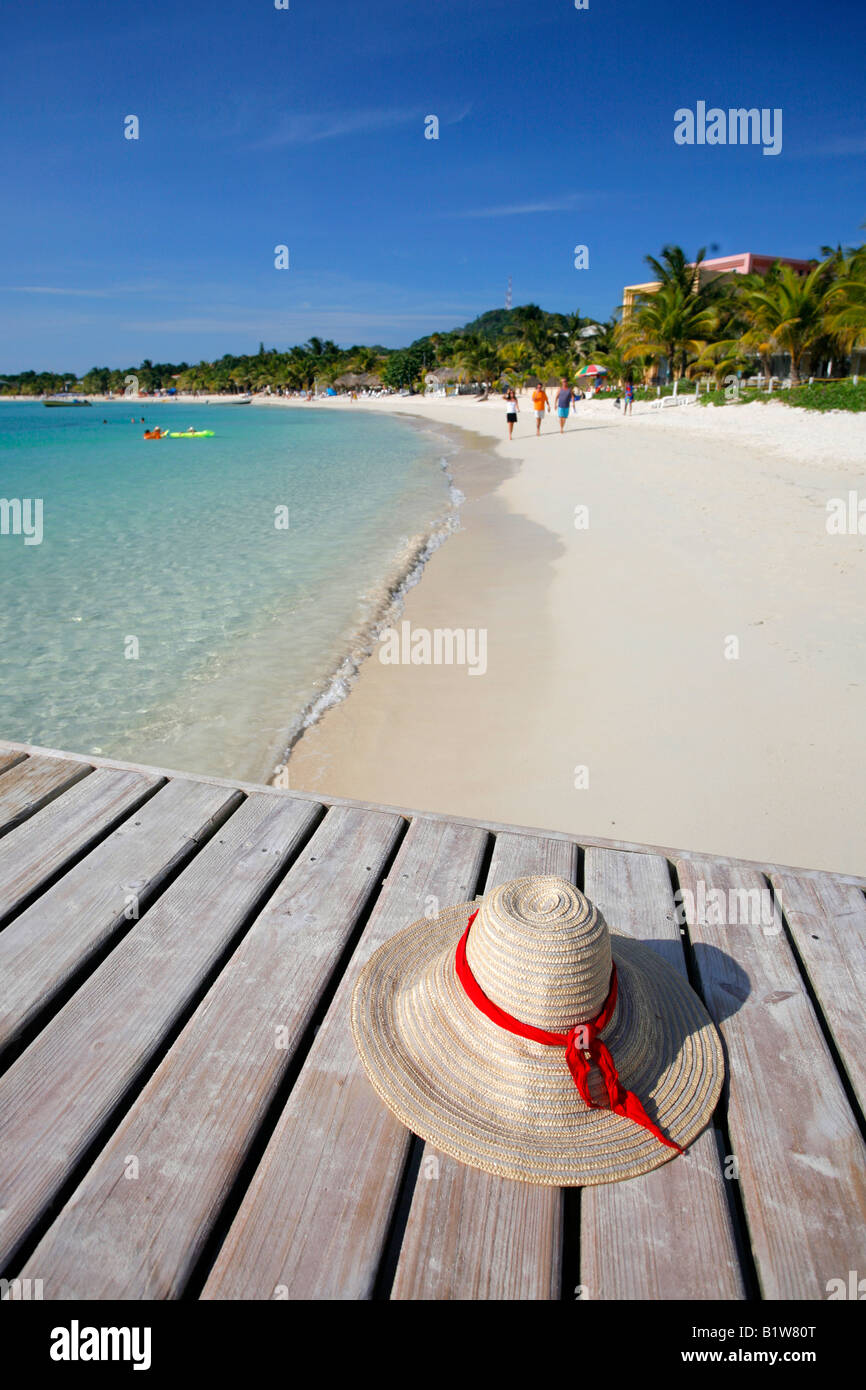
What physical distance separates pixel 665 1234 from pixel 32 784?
2655mm

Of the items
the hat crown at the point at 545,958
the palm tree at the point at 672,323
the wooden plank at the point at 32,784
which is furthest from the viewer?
the palm tree at the point at 672,323

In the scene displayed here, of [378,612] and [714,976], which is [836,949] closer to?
[714,976]

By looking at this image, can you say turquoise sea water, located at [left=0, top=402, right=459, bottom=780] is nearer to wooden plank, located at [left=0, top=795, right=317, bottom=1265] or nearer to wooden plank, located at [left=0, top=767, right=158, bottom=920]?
wooden plank, located at [left=0, top=767, right=158, bottom=920]

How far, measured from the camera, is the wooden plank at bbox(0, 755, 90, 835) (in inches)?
111

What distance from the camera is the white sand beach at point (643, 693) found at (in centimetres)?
428

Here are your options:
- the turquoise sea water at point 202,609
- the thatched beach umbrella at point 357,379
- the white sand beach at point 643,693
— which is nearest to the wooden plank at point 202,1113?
the white sand beach at point 643,693

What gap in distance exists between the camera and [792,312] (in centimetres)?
3234

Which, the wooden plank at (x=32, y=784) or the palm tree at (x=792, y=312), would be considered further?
the palm tree at (x=792, y=312)

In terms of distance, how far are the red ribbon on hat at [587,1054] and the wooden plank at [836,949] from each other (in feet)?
1.84

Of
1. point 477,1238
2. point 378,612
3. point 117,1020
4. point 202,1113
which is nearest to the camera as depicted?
point 477,1238

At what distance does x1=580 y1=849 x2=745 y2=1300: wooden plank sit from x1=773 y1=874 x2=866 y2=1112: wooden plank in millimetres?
467

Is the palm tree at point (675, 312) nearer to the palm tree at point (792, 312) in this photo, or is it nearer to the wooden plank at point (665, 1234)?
the palm tree at point (792, 312)

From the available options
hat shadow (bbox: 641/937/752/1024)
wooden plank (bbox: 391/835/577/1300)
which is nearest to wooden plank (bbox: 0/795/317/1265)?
wooden plank (bbox: 391/835/577/1300)

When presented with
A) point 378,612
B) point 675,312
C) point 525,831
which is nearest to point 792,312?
point 675,312
